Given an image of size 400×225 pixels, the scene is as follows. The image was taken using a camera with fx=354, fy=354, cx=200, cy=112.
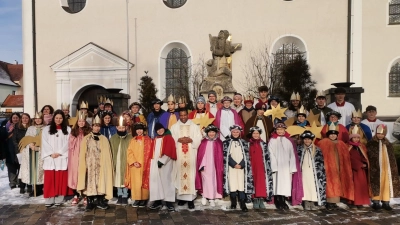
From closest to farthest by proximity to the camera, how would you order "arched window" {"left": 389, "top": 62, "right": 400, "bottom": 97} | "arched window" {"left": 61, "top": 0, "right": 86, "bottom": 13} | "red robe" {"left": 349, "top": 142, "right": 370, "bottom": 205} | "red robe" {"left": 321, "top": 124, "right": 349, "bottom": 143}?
1. "red robe" {"left": 349, "top": 142, "right": 370, "bottom": 205}
2. "red robe" {"left": 321, "top": 124, "right": 349, "bottom": 143}
3. "arched window" {"left": 389, "top": 62, "right": 400, "bottom": 97}
4. "arched window" {"left": 61, "top": 0, "right": 86, "bottom": 13}

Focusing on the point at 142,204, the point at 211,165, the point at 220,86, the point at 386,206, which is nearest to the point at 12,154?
the point at 142,204

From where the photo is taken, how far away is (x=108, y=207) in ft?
20.1

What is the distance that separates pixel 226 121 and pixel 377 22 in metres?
11.8

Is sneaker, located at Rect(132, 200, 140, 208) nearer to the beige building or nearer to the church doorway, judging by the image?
the beige building

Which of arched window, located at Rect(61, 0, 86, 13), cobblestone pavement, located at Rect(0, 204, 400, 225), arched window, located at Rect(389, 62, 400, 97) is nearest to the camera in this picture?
cobblestone pavement, located at Rect(0, 204, 400, 225)

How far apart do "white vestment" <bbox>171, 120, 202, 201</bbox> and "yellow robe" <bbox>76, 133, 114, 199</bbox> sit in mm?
1139

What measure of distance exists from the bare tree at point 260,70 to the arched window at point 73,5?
8664mm

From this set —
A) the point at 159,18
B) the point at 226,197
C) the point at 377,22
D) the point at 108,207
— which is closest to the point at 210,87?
the point at 226,197

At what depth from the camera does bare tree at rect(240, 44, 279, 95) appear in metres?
16.1

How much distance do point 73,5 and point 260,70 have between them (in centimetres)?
987

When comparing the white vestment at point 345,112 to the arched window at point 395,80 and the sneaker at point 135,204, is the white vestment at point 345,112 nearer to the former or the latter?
the sneaker at point 135,204

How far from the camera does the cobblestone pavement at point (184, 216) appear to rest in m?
5.40

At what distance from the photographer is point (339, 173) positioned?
619 cm

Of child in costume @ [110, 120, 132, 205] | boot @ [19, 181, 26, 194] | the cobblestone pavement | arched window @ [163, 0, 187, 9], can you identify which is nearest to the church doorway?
arched window @ [163, 0, 187, 9]
